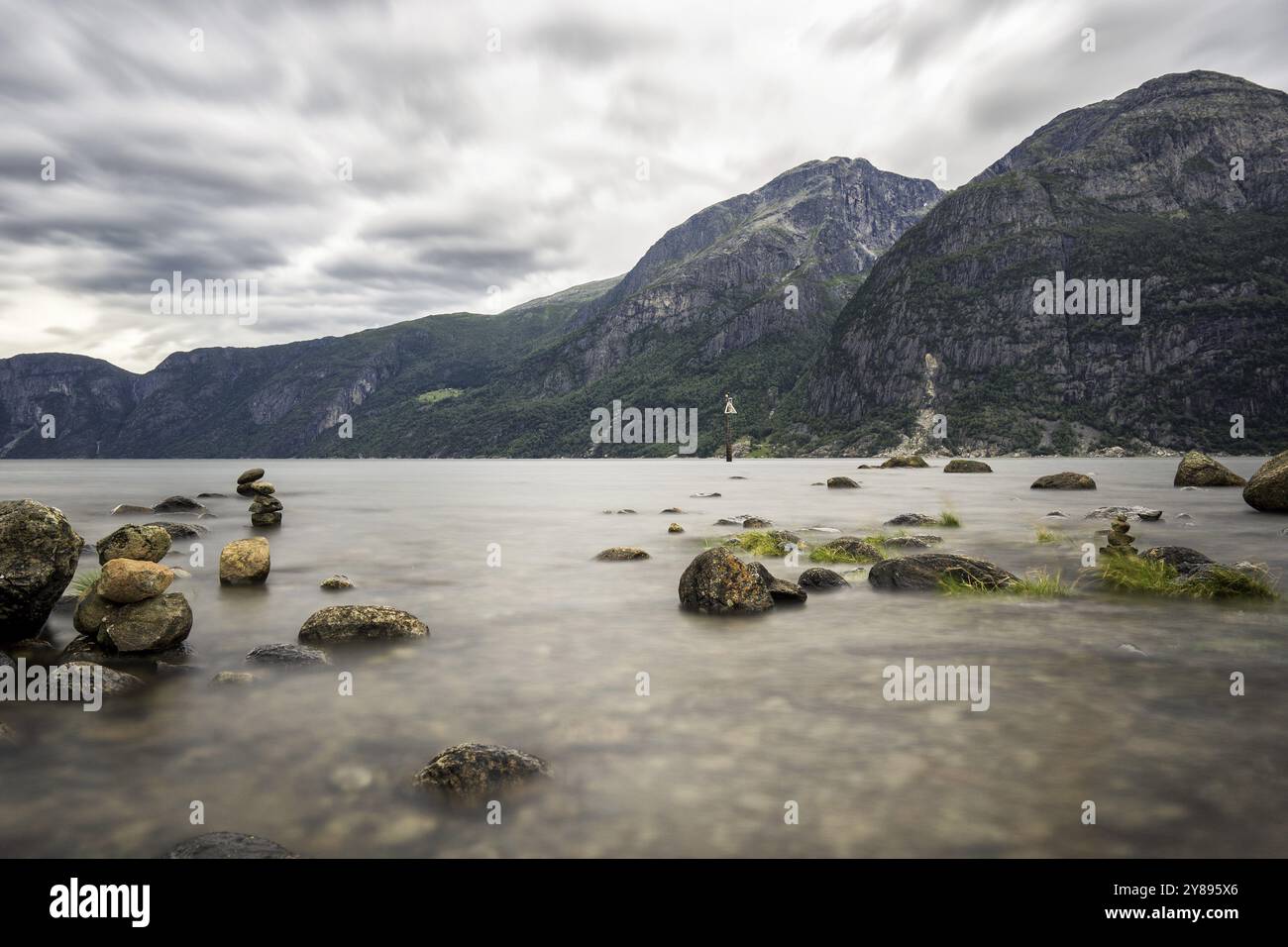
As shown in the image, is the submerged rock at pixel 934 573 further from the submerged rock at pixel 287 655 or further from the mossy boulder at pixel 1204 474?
the mossy boulder at pixel 1204 474

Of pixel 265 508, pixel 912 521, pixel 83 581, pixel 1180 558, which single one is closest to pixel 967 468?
pixel 912 521

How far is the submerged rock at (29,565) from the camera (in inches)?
427

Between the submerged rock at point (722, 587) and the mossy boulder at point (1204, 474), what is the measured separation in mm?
54241

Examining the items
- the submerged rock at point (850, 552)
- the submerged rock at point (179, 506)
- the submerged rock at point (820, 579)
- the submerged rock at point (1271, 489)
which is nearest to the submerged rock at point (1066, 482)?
the submerged rock at point (1271, 489)

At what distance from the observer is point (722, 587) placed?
13711mm

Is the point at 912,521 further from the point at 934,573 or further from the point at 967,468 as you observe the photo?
the point at 967,468

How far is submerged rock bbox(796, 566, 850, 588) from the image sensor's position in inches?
618

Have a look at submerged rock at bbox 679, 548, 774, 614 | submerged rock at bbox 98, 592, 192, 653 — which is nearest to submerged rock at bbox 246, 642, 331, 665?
submerged rock at bbox 98, 592, 192, 653

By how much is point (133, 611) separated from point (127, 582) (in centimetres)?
47

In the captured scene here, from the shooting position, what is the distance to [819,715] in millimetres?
7887

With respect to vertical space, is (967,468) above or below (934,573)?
above

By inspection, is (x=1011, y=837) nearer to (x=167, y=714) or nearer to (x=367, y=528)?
(x=167, y=714)

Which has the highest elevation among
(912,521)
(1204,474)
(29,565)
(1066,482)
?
(1204,474)
